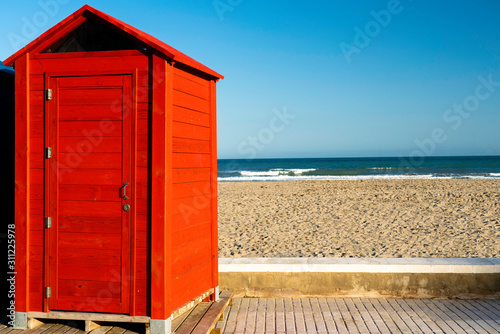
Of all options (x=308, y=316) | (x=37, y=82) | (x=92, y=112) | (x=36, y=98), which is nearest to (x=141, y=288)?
(x=92, y=112)

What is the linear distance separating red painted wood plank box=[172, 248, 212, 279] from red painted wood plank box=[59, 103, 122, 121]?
1308 mm

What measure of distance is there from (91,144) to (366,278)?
313cm

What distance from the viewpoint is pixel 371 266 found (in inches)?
179

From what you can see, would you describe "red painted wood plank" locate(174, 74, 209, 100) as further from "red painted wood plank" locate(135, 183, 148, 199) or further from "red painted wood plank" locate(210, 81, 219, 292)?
"red painted wood plank" locate(135, 183, 148, 199)

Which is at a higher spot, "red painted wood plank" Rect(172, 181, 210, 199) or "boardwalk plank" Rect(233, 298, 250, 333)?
"red painted wood plank" Rect(172, 181, 210, 199)

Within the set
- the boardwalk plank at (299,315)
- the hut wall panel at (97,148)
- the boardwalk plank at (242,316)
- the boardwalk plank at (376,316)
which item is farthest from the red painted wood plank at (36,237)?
the boardwalk plank at (376,316)

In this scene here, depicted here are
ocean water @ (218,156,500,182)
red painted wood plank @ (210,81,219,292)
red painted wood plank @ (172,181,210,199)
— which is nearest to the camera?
red painted wood plank @ (172,181,210,199)

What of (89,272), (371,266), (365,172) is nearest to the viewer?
(89,272)

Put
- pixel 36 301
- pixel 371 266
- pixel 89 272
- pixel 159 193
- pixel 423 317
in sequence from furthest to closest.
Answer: pixel 371 266, pixel 423 317, pixel 36 301, pixel 89 272, pixel 159 193

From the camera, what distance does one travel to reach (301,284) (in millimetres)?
4602

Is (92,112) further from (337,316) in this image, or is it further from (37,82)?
(337,316)

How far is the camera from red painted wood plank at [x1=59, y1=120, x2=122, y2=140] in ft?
11.0

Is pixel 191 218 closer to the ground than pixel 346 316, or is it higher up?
higher up

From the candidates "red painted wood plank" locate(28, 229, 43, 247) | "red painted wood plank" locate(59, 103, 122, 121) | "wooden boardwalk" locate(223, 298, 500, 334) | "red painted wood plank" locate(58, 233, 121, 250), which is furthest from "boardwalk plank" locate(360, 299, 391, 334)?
"red painted wood plank" locate(28, 229, 43, 247)
